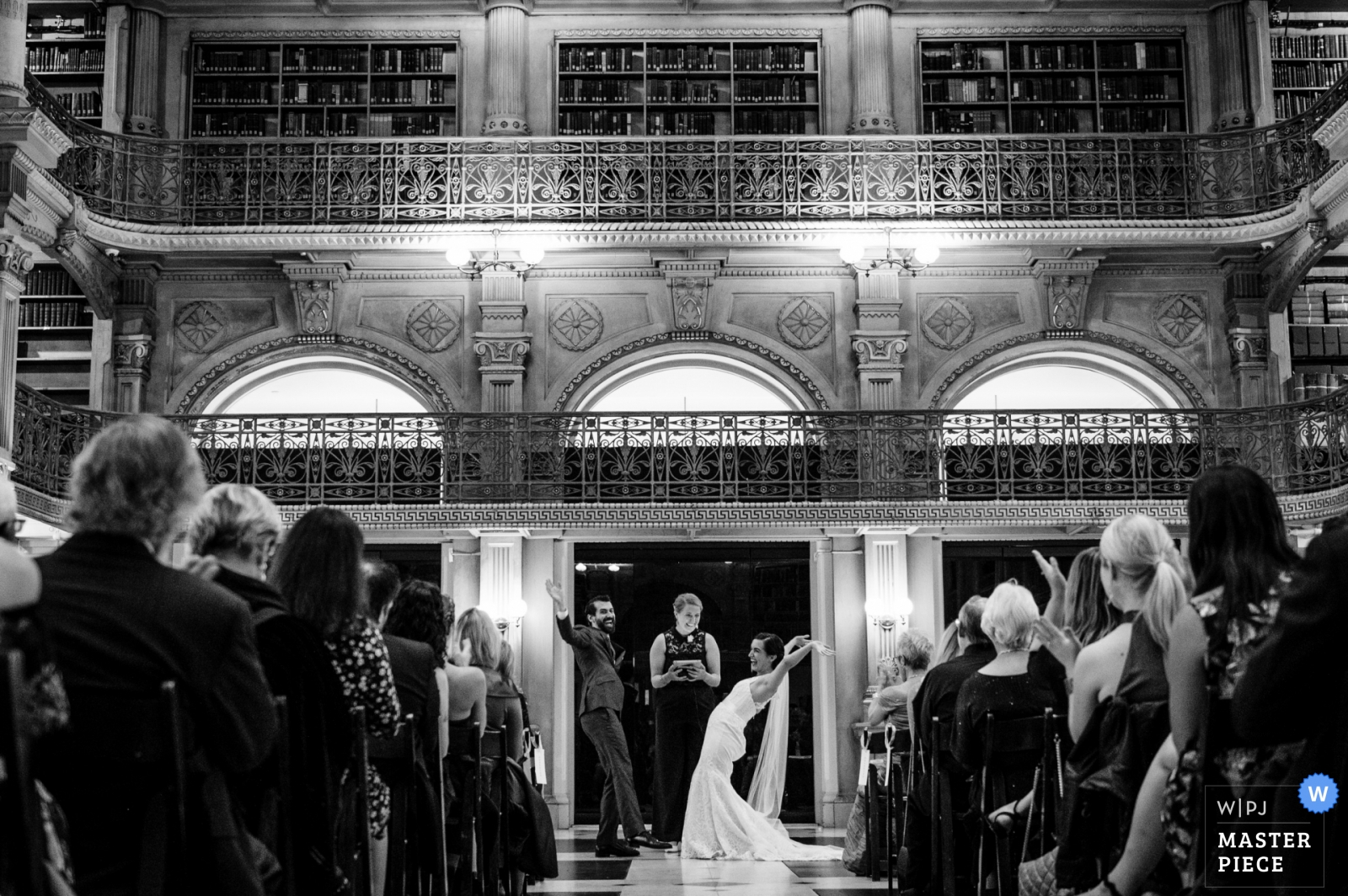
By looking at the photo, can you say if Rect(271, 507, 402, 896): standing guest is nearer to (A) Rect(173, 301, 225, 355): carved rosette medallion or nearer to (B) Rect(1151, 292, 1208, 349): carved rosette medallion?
(A) Rect(173, 301, 225, 355): carved rosette medallion

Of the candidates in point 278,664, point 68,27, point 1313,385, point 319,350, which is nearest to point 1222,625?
point 278,664

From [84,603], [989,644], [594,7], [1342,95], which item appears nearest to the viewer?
[84,603]

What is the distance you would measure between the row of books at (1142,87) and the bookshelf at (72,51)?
9.35m

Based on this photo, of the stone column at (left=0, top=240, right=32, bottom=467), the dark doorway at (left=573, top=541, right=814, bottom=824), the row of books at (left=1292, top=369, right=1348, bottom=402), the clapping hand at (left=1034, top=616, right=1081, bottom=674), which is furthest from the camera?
the row of books at (left=1292, top=369, right=1348, bottom=402)

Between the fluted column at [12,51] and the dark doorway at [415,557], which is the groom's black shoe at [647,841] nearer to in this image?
the dark doorway at [415,557]

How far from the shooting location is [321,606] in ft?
11.8

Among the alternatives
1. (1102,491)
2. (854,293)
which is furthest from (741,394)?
(1102,491)

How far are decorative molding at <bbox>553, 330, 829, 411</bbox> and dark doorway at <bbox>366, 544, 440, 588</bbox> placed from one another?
1.75 m

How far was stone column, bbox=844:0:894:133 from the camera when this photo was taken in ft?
45.9

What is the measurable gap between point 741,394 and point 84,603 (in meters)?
12.4

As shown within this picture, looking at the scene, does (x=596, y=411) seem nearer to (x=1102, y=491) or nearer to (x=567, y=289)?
(x=567, y=289)

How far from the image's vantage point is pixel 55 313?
14.1 m

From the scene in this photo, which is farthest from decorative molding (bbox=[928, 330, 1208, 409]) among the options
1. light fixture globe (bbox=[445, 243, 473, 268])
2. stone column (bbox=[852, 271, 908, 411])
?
light fixture globe (bbox=[445, 243, 473, 268])

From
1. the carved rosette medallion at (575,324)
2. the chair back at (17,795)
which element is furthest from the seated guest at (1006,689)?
the carved rosette medallion at (575,324)
